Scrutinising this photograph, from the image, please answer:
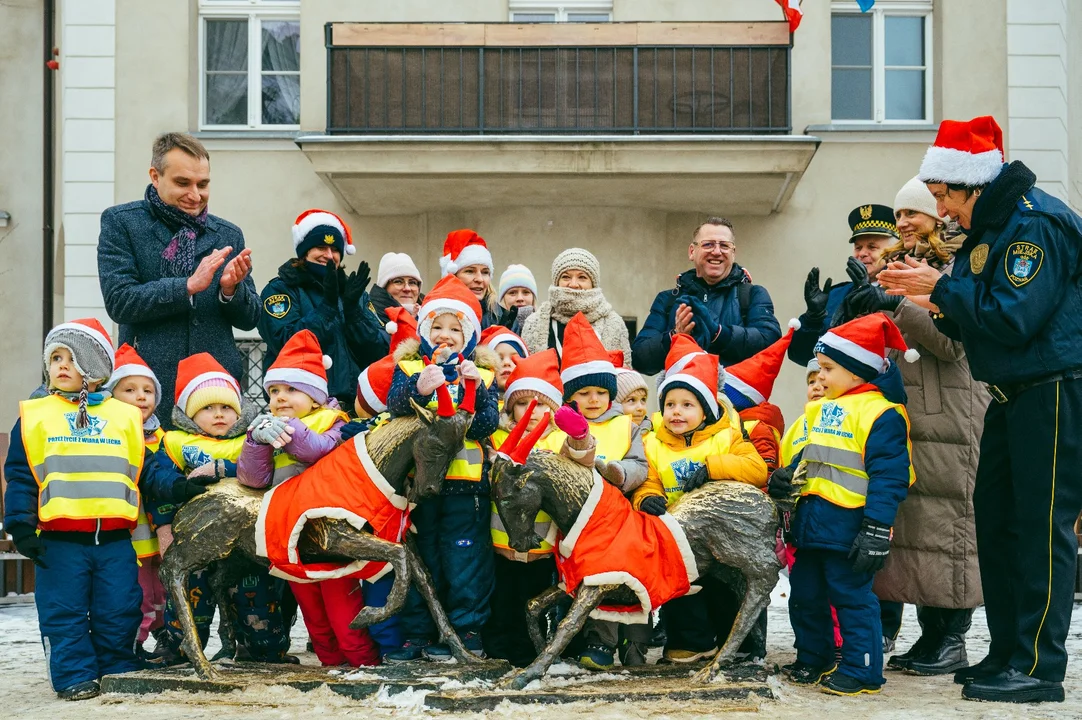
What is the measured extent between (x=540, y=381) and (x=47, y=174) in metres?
11.2

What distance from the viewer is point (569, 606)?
5.47 metres

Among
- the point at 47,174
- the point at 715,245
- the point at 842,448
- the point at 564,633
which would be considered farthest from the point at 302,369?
the point at 47,174

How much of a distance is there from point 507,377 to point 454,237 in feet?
5.69

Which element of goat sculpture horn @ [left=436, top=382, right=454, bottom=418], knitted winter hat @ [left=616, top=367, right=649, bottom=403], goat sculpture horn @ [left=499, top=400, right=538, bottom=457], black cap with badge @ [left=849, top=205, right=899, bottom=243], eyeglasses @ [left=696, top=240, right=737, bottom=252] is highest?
black cap with badge @ [left=849, top=205, right=899, bottom=243]

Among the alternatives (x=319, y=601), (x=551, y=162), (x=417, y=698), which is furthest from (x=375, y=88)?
(x=417, y=698)

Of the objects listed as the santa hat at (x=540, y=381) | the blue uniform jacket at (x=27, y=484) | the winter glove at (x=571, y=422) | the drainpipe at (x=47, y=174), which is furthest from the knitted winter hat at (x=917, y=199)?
the drainpipe at (x=47, y=174)

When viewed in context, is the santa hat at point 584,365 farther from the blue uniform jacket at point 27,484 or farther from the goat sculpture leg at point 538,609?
the blue uniform jacket at point 27,484

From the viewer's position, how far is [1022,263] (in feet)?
15.7

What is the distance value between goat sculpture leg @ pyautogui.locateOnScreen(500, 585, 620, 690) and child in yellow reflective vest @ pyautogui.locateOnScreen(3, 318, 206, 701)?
1.64 m

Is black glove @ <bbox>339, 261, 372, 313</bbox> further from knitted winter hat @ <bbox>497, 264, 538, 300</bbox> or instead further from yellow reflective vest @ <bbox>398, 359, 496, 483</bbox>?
knitted winter hat @ <bbox>497, 264, 538, 300</bbox>

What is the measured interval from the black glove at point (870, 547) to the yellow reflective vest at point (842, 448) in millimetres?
166

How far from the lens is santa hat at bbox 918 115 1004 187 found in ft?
16.2

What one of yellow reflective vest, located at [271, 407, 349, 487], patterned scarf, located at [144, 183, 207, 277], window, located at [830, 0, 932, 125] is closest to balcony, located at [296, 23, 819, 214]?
window, located at [830, 0, 932, 125]

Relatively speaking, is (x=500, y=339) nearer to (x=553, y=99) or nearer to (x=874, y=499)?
(x=874, y=499)
